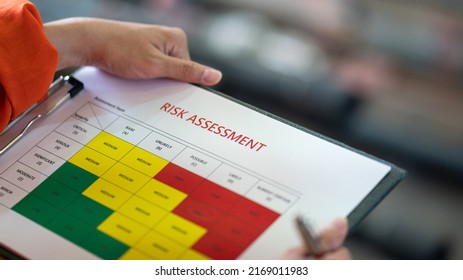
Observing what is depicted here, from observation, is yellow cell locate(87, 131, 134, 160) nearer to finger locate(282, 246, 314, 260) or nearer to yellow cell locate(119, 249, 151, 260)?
yellow cell locate(119, 249, 151, 260)

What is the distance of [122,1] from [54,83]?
871 millimetres

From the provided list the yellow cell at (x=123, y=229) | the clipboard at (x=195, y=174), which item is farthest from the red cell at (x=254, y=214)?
the yellow cell at (x=123, y=229)

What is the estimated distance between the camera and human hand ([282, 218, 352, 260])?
96 cm

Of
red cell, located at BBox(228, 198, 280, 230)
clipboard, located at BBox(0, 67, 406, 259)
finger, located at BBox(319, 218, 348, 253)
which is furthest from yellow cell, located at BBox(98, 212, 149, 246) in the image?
finger, located at BBox(319, 218, 348, 253)

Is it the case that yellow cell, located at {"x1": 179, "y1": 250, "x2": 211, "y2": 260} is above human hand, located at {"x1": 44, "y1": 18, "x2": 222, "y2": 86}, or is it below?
below

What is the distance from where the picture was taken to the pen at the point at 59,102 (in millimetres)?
1138

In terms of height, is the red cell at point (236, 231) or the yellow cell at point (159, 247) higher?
the red cell at point (236, 231)

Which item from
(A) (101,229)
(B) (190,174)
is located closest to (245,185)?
(B) (190,174)

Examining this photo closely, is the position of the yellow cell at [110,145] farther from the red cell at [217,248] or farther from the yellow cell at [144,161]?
the red cell at [217,248]

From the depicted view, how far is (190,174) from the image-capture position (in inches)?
41.8

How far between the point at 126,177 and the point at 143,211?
0.07 m

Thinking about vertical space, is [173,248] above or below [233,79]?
above

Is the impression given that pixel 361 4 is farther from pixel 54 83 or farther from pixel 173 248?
pixel 173 248

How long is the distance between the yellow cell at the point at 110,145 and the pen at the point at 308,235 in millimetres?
292
